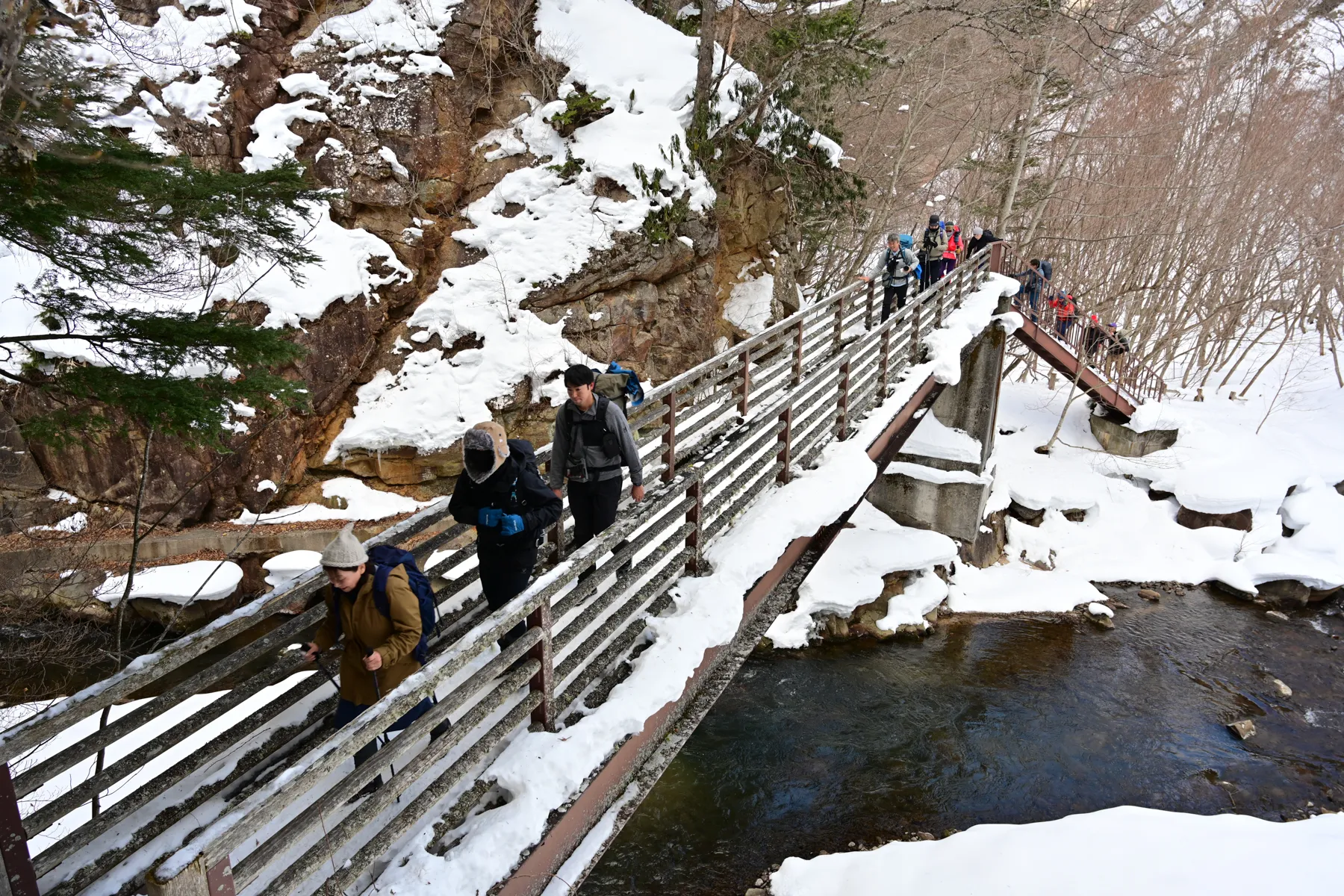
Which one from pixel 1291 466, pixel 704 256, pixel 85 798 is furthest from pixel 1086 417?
pixel 85 798

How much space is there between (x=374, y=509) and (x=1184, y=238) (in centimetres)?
2443

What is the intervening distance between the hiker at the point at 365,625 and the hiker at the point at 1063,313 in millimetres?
17102

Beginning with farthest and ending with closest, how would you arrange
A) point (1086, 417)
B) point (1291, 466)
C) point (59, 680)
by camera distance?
point (1086, 417), point (1291, 466), point (59, 680)

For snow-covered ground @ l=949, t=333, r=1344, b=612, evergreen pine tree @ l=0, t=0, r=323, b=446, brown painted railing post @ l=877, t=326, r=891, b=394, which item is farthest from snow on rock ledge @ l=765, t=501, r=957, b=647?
evergreen pine tree @ l=0, t=0, r=323, b=446

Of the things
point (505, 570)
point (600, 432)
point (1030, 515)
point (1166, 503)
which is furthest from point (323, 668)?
point (1166, 503)

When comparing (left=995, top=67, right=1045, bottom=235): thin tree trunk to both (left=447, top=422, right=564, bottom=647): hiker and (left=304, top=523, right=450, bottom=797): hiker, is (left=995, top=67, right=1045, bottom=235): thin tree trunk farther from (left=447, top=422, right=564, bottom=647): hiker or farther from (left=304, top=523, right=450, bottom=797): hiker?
(left=304, top=523, right=450, bottom=797): hiker

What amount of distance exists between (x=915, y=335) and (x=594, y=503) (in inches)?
271

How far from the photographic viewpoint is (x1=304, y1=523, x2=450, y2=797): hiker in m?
3.45

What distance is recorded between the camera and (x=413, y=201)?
1448 centimetres

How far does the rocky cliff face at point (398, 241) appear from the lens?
42.5 ft

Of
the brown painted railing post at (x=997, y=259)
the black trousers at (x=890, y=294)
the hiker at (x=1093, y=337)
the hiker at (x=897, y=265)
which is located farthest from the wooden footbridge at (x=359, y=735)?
the hiker at (x=1093, y=337)

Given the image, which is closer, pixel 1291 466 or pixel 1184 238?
pixel 1291 466

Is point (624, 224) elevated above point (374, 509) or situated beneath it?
elevated above

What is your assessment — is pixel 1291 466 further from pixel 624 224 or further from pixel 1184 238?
pixel 624 224
